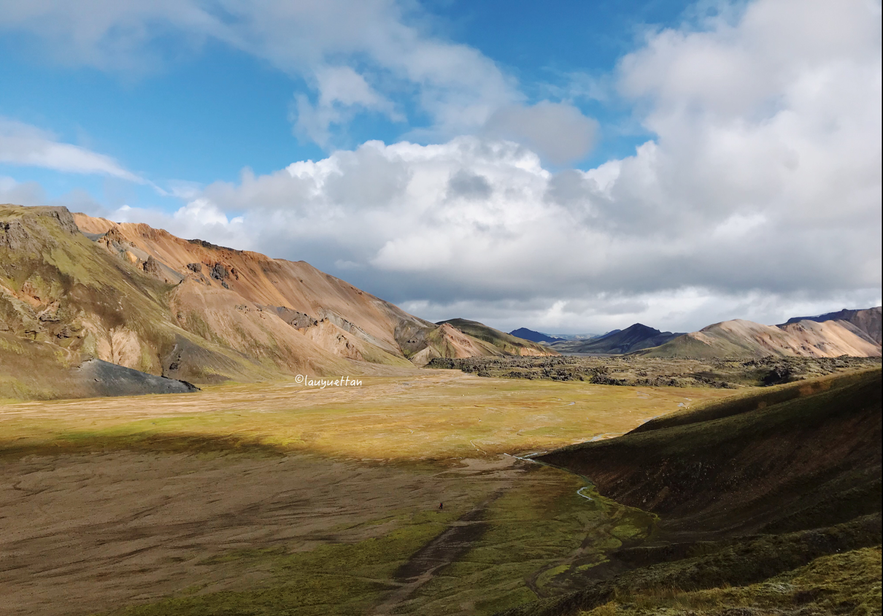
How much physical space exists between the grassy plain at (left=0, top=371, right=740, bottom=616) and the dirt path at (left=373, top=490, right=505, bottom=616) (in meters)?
0.13

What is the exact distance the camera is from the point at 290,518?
123ft

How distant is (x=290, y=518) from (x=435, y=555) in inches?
518

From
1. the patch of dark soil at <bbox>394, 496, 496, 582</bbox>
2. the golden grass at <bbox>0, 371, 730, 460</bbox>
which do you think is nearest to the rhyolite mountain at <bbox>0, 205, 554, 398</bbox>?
the golden grass at <bbox>0, 371, 730, 460</bbox>

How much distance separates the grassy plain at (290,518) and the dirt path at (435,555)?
13 centimetres

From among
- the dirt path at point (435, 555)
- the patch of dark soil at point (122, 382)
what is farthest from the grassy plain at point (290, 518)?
the patch of dark soil at point (122, 382)

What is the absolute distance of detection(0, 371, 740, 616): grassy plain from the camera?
25000mm

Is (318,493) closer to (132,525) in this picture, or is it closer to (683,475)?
(132,525)

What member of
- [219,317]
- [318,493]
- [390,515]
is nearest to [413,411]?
[318,493]

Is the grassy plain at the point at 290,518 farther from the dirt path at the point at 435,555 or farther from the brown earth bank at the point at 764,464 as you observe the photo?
the brown earth bank at the point at 764,464

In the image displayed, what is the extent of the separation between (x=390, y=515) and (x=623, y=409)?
80.4 m

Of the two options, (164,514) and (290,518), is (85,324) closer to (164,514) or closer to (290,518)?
(164,514)

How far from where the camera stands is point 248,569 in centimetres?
2777

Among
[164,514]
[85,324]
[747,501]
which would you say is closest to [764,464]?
[747,501]

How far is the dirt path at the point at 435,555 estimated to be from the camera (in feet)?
81.1
